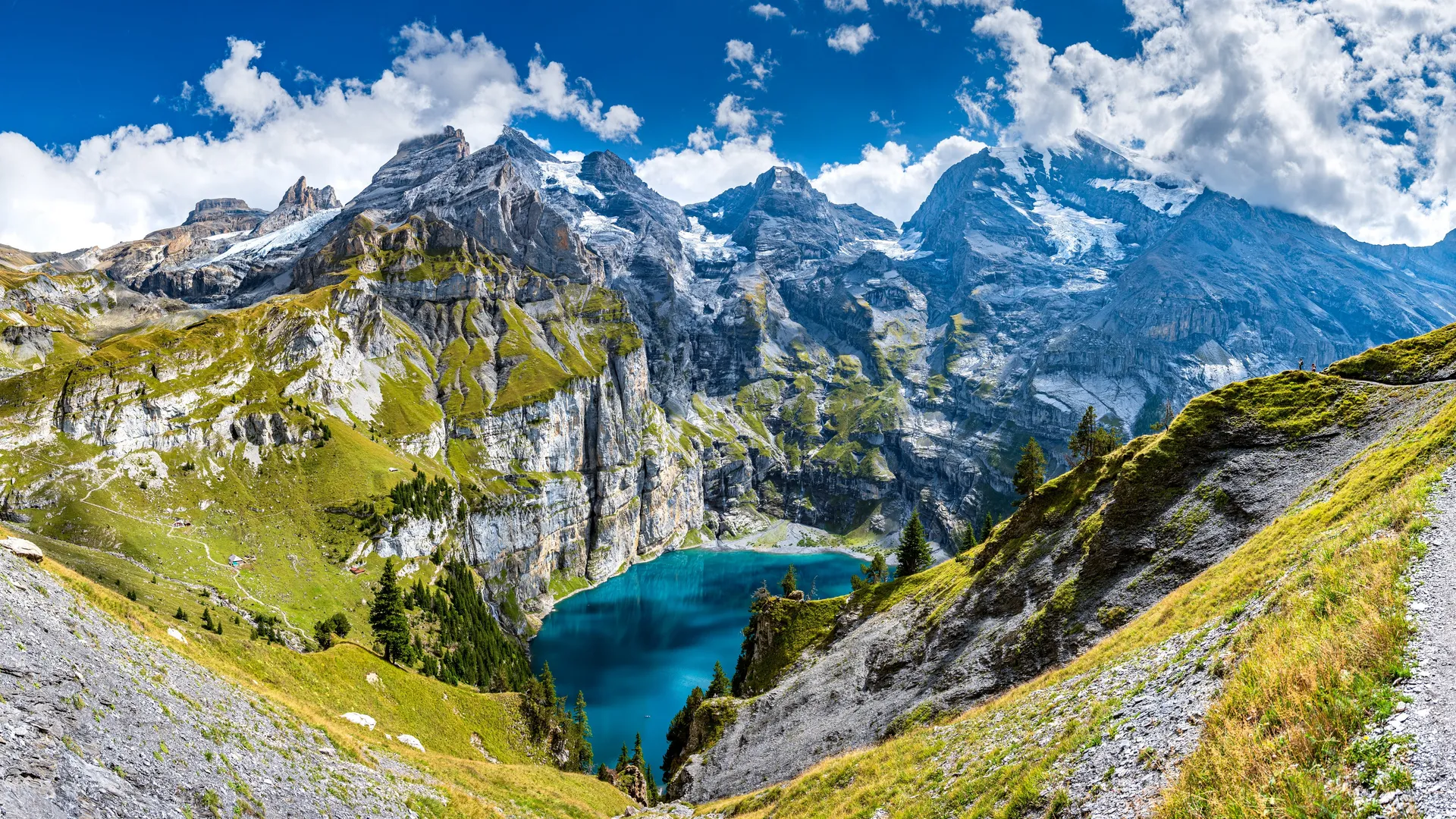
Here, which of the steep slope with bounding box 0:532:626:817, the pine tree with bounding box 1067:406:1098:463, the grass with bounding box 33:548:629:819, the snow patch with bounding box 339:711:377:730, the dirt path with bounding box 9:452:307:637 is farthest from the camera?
the dirt path with bounding box 9:452:307:637

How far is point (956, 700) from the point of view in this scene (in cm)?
3862

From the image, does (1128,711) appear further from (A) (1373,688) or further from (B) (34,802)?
(B) (34,802)

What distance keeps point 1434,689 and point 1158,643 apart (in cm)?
1421

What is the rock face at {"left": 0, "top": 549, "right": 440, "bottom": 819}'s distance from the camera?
606 inches

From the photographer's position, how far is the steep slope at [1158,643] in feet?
34.5

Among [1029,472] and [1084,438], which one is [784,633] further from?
[1084,438]

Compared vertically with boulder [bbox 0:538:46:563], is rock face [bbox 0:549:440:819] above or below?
below

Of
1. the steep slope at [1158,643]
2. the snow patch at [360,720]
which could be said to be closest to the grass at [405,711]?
the snow patch at [360,720]

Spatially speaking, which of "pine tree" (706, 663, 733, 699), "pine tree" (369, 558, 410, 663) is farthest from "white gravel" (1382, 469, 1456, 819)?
"pine tree" (369, 558, 410, 663)

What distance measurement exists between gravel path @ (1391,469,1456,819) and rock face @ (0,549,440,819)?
2490cm

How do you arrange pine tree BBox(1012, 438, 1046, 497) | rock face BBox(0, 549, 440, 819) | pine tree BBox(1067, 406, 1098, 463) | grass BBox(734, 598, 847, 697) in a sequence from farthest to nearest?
pine tree BBox(1067, 406, 1098, 463)
pine tree BBox(1012, 438, 1046, 497)
grass BBox(734, 598, 847, 697)
rock face BBox(0, 549, 440, 819)

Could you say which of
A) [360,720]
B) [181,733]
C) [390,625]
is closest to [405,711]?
[360,720]

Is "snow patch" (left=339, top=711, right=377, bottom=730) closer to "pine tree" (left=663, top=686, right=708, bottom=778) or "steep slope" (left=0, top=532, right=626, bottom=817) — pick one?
"steep slope" (left=0, top=532, right=626, bottom=817)

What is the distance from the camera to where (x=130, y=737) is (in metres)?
18.8
